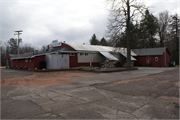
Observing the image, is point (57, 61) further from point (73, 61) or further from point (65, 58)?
point (73, 61)

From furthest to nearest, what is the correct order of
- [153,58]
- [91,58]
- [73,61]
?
[153,58] < [91,58] < [73,61]

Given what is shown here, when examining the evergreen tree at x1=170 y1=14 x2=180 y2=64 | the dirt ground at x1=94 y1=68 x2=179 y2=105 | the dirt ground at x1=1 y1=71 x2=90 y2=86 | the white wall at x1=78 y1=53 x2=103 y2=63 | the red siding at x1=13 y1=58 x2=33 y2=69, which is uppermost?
the evergreen tree at x1=170 y1=14 x2=180 y2=64

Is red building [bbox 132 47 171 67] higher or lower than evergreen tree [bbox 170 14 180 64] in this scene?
lower

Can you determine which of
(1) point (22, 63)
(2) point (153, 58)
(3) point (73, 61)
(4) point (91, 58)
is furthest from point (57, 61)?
(2) point (153, 58)

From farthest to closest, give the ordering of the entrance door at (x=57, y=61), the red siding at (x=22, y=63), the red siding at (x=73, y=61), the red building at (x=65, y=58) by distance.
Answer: the red siding at (x=73, y=61) < the red siding at (x=22, y=63) < the red building at (x=65, y=58) < the entrance door at (x=57, y=61)

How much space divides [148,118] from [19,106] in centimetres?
452


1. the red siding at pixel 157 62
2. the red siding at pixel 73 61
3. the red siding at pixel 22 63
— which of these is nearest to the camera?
the red siding at pixel 22 63

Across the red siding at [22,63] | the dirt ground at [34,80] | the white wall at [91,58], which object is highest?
the white wall at [91,58]

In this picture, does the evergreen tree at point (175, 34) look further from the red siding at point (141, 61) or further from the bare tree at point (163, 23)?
the red siding at point (141, 61)

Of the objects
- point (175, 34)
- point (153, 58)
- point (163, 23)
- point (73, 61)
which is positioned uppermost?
point (163, 23)

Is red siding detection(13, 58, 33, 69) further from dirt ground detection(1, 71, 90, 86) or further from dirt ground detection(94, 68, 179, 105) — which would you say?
dirt ground detection(94, 68, 179, 105)

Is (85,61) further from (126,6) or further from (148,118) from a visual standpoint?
(148,118)

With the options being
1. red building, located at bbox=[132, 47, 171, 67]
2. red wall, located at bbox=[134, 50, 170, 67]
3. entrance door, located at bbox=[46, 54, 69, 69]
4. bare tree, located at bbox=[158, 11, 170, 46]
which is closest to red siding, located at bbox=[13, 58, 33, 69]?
entrance door, located at bbox=[46, 54, 69, 69]

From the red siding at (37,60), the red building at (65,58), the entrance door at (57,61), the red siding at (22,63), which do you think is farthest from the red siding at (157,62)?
the red siding at (22,63)
